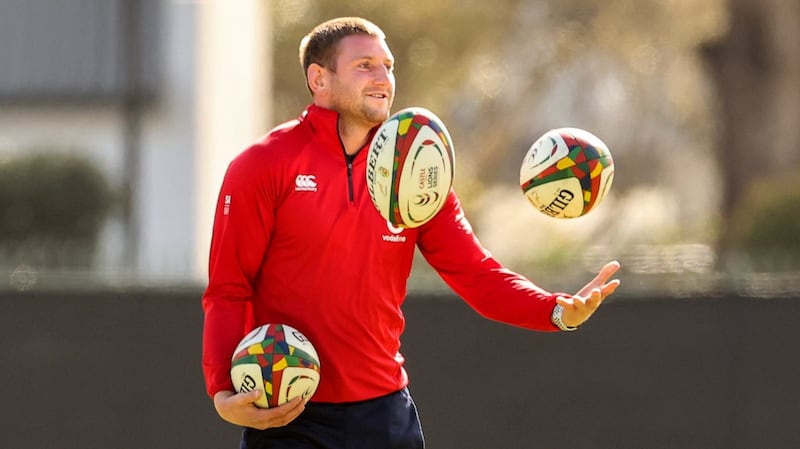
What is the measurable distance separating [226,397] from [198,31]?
368 inches

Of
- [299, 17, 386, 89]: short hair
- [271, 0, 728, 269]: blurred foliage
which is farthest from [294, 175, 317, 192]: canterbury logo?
[271, 0, 728, 269]: blurred foliage

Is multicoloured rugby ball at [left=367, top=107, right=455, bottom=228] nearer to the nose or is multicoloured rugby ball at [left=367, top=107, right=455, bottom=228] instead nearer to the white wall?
the nose

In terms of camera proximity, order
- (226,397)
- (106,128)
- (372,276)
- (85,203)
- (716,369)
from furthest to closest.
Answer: (106,128) < (85,203) < (716,369) < (372,276) < (226,397)

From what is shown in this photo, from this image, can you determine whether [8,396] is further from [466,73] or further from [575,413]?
[466,73]

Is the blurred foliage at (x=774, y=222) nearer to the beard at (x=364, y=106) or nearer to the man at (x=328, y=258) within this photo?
the man at (x=328, y=258)

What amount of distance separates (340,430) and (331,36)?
1372 mm

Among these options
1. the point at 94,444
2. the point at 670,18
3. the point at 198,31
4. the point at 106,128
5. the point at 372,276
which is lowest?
the point at 94,444

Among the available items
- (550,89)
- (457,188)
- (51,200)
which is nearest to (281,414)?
(51,200)

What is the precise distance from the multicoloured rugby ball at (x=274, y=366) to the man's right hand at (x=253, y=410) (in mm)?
22

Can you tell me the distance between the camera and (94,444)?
25.6ft

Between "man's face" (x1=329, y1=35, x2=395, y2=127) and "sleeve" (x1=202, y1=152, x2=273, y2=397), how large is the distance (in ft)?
1.41

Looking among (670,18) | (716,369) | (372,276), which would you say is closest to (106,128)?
(716,369)

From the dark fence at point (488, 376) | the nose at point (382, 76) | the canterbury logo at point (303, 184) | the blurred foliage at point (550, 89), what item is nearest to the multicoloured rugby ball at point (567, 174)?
the nose at point (382, 76)

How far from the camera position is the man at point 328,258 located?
4.72 meters
